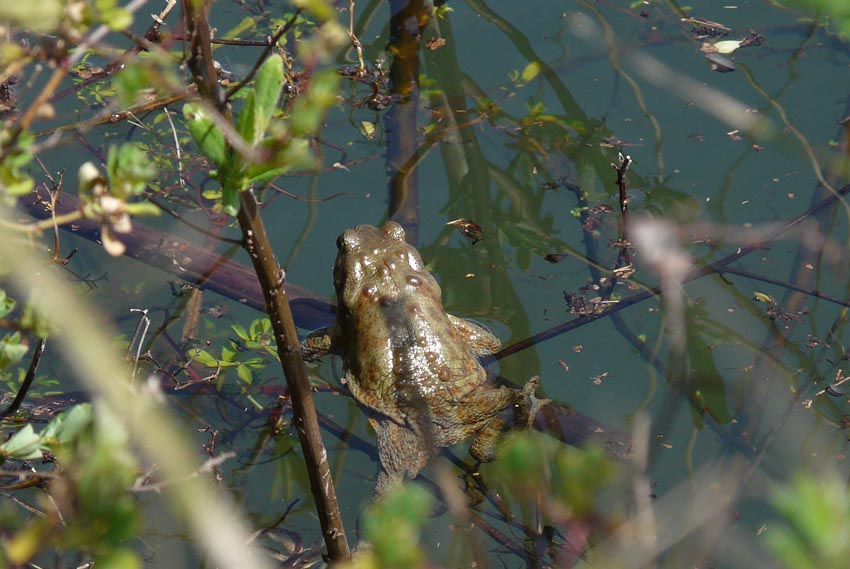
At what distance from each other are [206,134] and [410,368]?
101 inches

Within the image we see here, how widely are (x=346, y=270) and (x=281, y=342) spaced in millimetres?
2491

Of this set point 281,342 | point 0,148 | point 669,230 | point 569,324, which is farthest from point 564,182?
point 0,148

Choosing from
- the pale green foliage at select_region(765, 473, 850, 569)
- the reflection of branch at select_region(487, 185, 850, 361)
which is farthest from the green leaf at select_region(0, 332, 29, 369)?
the reflection of branch at select_region(487, 185, 850, 361)

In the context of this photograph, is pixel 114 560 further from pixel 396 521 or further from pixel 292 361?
pixel 292 361

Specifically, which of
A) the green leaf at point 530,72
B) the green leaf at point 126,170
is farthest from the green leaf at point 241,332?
the green leaf at point 126,170

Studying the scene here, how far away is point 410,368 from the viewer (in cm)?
380

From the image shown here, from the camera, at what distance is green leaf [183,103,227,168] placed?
133cm

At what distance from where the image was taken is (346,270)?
13.9 ft

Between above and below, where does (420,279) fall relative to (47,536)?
below

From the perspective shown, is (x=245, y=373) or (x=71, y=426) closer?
(x=71, y=426)

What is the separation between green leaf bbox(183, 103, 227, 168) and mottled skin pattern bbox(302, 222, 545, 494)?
8.31 feet

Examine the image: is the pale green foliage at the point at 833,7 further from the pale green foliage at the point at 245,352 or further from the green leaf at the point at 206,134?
the pale green foliage at the point at 245,352

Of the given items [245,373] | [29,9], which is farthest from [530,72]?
[29,9]

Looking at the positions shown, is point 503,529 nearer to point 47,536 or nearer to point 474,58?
point 47,536
